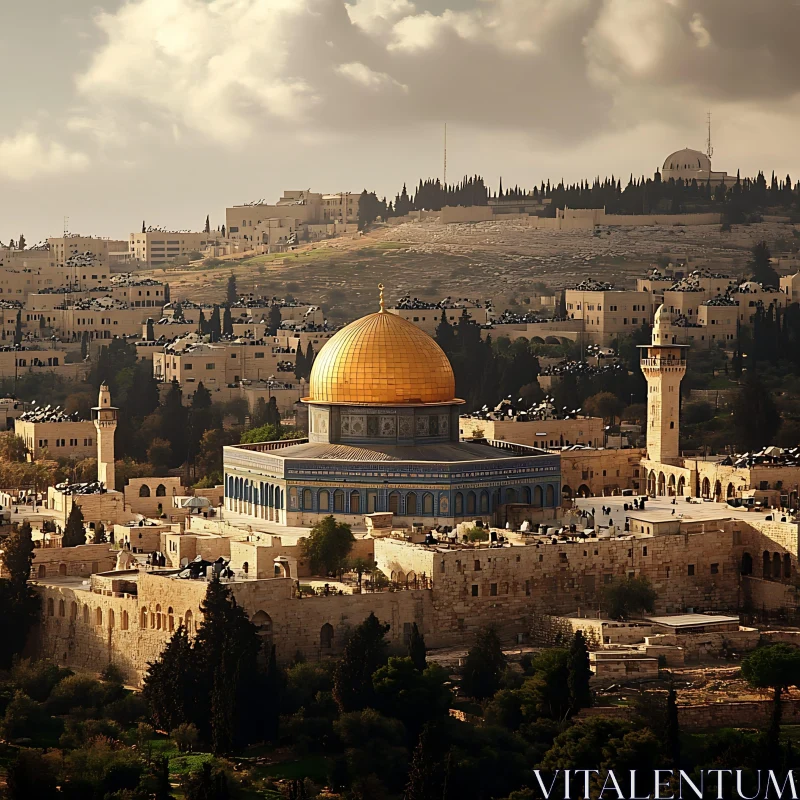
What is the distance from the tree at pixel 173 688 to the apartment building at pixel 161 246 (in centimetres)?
8590

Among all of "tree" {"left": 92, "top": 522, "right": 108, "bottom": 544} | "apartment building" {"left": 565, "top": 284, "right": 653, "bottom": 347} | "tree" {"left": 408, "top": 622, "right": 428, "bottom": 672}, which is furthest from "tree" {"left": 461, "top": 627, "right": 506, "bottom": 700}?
"apartment building" {"left": 565, "top": 284, "right": 653, "bottom": 347}

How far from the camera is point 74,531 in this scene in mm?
52125

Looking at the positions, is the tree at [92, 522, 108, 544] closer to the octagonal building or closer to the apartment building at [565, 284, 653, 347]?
the octagonal building

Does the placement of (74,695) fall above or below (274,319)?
below

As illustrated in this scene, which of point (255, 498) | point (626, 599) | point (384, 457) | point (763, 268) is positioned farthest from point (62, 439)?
point (763, 268)

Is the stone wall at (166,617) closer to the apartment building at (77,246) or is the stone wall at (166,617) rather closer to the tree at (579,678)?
the tree at (579,678)

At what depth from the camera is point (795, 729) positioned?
140 feet

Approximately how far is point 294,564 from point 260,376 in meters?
30.9

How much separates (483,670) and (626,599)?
524 centimetres

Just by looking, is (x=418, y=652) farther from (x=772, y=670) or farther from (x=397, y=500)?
(x=397, y=500)

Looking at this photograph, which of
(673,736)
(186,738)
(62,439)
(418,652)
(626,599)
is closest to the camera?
(673,736)

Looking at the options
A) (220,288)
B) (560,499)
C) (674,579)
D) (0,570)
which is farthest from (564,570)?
(220,288)

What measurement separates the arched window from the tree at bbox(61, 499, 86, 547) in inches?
328

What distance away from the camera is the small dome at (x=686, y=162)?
5039 inches
